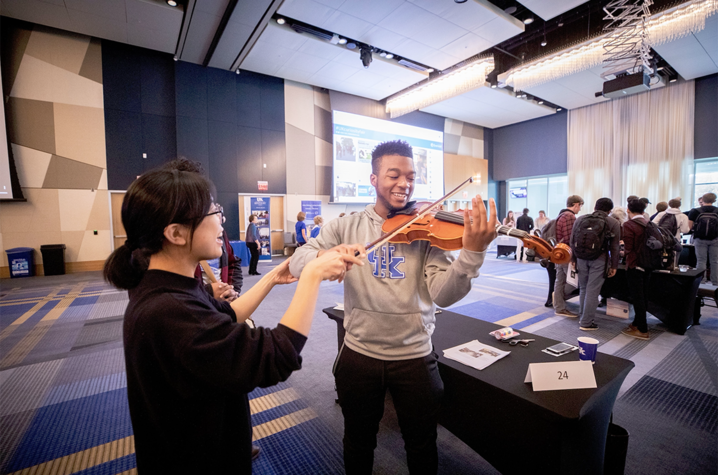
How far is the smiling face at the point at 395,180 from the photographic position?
1453 mm

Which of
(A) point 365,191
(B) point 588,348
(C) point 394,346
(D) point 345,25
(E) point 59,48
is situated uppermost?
(D) point 345,25

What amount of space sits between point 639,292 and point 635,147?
29.5 ft

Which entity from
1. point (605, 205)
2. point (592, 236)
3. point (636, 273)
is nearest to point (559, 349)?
point (592, 236)

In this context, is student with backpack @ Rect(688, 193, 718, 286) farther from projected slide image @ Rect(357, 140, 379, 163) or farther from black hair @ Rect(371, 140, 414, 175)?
projected slide image @ Rect(357, 140, 379, 163)

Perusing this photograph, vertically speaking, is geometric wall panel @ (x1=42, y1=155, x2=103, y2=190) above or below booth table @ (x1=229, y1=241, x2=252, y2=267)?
above

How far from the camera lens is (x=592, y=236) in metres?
3.68

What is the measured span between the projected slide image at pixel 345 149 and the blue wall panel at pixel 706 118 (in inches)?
382

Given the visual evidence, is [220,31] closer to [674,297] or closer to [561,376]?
[561,376]

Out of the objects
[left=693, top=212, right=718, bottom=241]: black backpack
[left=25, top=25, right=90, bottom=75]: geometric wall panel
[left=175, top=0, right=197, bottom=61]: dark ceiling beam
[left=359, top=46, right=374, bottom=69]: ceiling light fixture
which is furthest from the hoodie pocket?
[left=25, top=25, right=90, bottom=75]: geometric wall panel

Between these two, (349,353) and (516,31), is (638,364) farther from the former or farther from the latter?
(516,31)

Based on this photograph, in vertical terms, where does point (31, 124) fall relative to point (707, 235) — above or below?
above

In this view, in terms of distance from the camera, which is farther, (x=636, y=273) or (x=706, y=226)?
(x=706, y=226)

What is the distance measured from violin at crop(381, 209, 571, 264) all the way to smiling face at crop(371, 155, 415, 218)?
101 mm

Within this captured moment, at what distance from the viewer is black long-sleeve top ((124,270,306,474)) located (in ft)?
2.38
